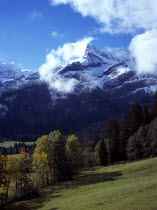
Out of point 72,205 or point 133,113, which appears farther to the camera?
point 133,113

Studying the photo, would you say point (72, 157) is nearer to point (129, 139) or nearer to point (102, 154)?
point (102, 154)

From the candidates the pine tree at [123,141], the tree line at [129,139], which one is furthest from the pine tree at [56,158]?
the pine tree at [123,141]

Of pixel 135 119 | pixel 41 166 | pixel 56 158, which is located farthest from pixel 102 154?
pixel 41 166

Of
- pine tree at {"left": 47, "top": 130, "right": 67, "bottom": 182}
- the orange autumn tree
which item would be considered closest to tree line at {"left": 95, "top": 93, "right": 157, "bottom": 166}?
pine tree at {"left": 47, "top": 130, "right": 67, "bottom": 182}

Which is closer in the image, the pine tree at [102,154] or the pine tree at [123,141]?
the pine tree at [102,154]

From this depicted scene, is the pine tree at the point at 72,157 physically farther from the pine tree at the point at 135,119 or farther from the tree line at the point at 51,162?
the pine tree at the point at 135,119

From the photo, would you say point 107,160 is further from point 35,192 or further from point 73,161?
point 35,192

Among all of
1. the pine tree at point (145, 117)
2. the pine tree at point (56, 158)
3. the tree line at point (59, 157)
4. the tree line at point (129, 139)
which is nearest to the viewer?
the tree line at point (59, 157)

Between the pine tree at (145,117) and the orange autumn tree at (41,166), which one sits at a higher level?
the pine tree at (145,117)

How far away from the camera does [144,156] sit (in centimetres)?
9325

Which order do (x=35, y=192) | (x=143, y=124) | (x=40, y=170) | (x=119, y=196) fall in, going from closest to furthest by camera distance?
(x=119, y=196) → (x=35, y=192) → (x=40, y=170) → (x=143, y=124)

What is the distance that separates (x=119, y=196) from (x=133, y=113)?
7628cm

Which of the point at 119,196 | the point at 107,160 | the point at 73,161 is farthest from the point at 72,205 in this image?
the point at 107,160

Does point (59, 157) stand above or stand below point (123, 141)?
below
